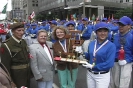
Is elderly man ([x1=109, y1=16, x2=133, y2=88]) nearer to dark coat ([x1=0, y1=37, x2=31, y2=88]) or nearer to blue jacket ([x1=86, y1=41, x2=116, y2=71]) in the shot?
blue jacket ([x1=86, y1=41, x2=116, y2=71])

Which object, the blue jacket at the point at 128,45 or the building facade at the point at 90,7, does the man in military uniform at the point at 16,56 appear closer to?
the blue jacket at the point at 128,45

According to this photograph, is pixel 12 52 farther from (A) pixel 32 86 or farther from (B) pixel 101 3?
(B) pixel 101 3

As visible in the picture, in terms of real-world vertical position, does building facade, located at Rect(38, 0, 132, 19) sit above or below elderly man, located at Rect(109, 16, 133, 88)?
above

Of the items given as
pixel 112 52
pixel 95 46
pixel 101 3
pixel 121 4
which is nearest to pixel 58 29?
pixel 95 46

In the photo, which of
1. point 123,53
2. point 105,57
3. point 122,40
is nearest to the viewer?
point 105,57

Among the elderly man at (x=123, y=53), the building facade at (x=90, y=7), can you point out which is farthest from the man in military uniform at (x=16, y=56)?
the building facade at (x=90, y=7)

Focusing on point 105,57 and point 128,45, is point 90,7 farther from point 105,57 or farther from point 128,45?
point 105,57

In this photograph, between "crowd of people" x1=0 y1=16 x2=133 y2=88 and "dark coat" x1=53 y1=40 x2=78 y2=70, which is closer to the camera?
"crowd of people" x1=0 y1=16 x2=133 y2=88

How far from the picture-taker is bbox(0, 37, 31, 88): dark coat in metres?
3.78

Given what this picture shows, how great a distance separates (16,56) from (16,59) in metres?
0.05

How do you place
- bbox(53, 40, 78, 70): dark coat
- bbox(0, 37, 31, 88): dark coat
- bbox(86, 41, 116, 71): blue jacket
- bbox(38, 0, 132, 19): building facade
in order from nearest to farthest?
bbox(86, 41, 116, 71): blue jacket < bbox(0, 37, 31, 88): dark coat < bbox(53, 40, 78, 70): dark coat < bbox(38, 0, 132, 19): building facade

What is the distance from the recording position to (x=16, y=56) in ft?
12.7


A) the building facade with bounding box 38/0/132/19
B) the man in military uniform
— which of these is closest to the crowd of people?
the man in military uniform

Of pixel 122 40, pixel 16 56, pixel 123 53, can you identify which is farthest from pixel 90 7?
pixel 16 56
